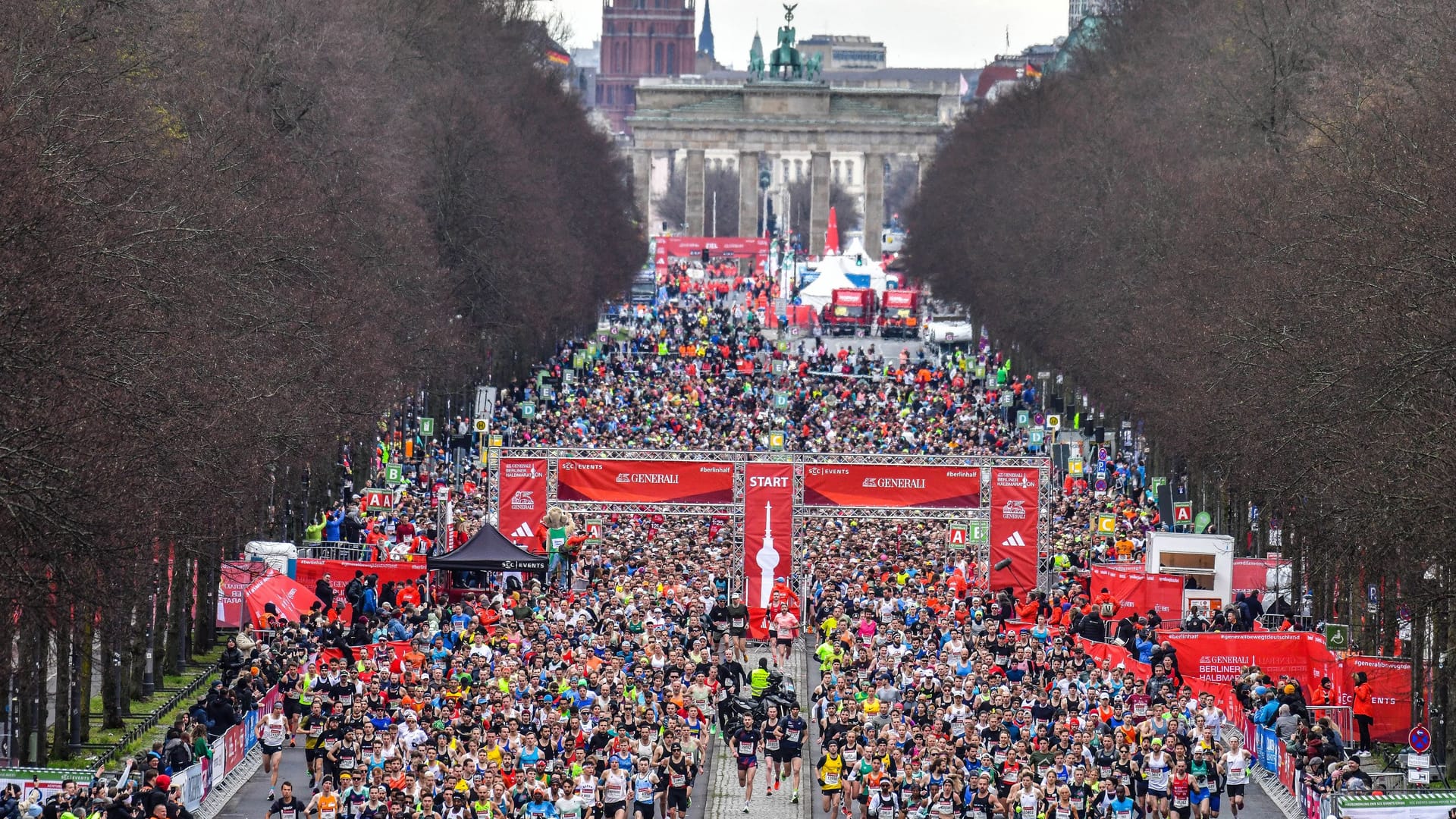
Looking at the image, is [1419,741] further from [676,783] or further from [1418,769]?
[676,783]

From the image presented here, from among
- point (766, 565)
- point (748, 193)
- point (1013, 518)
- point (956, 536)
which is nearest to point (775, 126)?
point (748, 193)

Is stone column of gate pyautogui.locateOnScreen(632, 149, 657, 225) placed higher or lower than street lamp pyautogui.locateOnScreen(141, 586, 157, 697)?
higher

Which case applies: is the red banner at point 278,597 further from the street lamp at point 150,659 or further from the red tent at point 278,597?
the street lamp at point 150,659

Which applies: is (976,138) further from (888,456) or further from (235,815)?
(235,815)

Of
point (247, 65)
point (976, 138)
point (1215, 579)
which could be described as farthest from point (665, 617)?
point (976, 138)

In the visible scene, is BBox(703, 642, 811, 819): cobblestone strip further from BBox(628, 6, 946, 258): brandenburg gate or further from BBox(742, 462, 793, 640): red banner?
BBox(628, 6, 946, 258): brandenburg gate

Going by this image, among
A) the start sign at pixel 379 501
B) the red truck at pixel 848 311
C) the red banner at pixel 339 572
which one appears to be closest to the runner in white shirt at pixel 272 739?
the red banner at pixel 339 572

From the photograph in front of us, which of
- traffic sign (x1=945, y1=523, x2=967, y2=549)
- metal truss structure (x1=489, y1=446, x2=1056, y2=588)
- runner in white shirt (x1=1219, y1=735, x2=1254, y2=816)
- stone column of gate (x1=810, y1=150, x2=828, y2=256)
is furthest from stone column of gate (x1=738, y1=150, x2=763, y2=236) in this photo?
runner in white shirt (x1=1219, y1=735, x2=1254, y2=816)

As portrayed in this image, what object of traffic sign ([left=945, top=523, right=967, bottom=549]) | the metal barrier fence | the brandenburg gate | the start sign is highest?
the brandenburg gate
